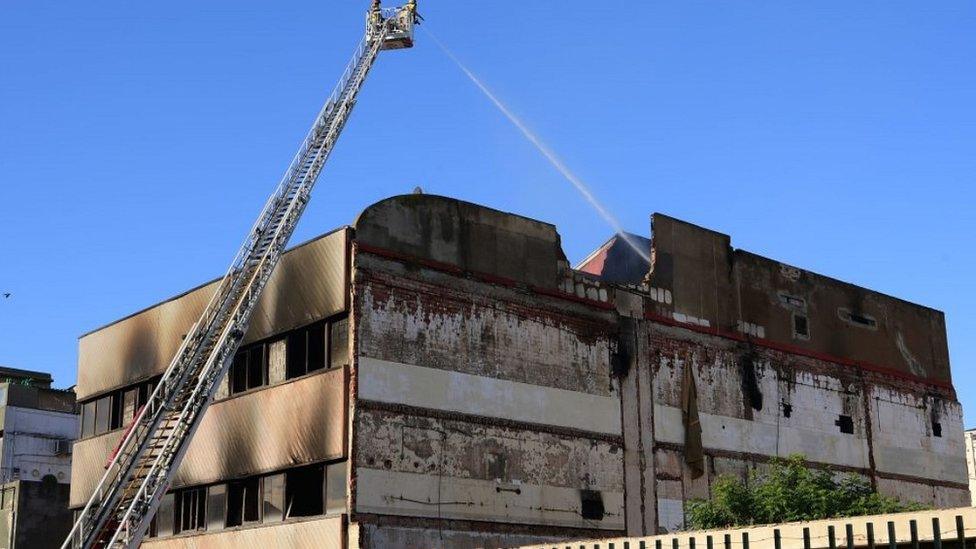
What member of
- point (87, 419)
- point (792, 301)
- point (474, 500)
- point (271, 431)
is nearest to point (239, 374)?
point (271, 431)

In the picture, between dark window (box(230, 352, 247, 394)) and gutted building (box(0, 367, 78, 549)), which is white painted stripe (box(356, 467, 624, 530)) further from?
gutted building (box(0, 367, 78, 549))

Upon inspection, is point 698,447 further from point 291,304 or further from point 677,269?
point 291,304

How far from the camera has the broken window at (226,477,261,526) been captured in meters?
29.1

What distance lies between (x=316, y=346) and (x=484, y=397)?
4.25 meters

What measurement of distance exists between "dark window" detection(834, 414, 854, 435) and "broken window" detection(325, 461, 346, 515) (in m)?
17.5

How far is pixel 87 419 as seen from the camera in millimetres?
36281

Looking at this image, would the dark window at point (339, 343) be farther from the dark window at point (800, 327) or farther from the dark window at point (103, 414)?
the dark window at point (800, 327)

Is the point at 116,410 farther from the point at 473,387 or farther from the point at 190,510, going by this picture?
the point at 473,387

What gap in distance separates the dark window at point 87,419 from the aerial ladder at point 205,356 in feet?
25.4

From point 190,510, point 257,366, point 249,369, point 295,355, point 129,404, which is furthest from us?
point 129,404

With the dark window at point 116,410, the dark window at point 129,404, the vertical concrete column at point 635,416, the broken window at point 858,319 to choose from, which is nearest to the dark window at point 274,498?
the dark window at point 129,404

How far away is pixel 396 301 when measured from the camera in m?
28.3

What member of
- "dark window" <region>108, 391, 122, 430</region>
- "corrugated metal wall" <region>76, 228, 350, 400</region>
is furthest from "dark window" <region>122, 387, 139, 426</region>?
"corrugated metal wall" <region>76, 228, 350, 400</region>

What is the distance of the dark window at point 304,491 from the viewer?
27.4 metres
